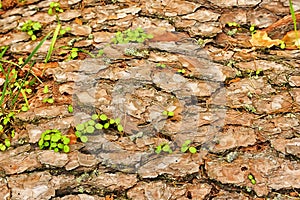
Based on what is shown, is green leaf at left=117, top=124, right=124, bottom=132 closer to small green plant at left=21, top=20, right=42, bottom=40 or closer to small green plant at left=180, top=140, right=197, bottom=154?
small green plant at left=180, top=140, right=197, bottom=154

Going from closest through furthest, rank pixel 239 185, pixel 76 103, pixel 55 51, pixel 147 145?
pixel 239 185
pixel 147 145
pixel 76 103
pixel 55 51

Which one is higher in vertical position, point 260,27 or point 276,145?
point 260,27

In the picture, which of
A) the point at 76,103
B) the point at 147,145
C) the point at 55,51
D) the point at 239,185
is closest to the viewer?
the point at 239,185

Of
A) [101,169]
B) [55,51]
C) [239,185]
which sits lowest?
[239,185]

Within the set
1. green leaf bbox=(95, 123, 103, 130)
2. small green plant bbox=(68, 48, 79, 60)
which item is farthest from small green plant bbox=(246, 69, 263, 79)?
small green plant bbox=(68, 48, 79, 60)

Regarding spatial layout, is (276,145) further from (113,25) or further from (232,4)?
(113,25)

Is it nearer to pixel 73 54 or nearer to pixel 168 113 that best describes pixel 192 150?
pixel 168 113

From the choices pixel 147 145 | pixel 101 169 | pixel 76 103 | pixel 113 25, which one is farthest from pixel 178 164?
pixel 113 25
